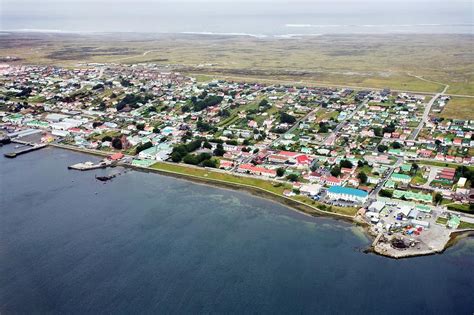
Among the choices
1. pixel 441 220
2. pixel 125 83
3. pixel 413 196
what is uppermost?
pixel 125 83

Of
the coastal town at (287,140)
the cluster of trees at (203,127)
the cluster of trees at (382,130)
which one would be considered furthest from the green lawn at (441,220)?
the cluster of trees at (203,127)

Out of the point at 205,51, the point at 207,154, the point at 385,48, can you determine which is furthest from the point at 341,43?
the point at 207,154

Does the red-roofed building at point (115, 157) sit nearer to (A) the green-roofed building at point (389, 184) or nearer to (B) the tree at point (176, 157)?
(B) the tree at point (176, 157)

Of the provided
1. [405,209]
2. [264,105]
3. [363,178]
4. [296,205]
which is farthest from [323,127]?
[405,209]

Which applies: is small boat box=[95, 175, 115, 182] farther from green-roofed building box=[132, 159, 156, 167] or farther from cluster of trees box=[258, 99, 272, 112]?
cluster of trees box=[258, 99, 272, 112]

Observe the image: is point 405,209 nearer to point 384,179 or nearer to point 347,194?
point 347,194

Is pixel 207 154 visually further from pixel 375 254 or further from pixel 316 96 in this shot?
pixel 316 96

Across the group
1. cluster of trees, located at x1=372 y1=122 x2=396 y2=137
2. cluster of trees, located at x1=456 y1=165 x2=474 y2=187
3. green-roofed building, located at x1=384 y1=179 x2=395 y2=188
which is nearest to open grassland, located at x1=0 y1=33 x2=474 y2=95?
cluster of trees, located at x1=372 y1=122 x2=396 y2=137
